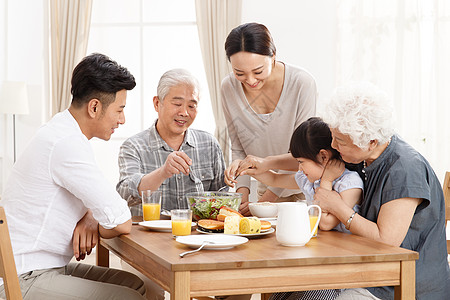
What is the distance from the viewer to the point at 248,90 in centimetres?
293

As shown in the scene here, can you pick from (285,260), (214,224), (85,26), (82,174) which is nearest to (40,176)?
(82,174)

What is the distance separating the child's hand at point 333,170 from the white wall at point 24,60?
12.7 ft

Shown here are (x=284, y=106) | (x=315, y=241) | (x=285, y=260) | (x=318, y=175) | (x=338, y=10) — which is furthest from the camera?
(x=338, y=10)

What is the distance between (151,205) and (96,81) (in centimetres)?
56

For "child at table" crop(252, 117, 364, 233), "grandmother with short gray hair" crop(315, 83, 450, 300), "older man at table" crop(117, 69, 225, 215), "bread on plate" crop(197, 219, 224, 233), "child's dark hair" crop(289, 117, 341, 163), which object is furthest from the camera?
"older man at table" crop(117, 69, 225, 215)

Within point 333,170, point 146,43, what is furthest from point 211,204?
point 146,43

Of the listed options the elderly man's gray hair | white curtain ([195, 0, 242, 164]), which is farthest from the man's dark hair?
white curtain ([195, 0, 242, 164])

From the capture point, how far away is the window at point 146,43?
545cm

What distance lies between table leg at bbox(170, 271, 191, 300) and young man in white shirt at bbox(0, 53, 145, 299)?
0.50 m

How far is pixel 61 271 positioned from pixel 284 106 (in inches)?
54.4

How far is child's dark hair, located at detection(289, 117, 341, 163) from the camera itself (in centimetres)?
224

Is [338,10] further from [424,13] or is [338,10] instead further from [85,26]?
[85,26]

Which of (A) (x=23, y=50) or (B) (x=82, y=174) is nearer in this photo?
(B) (x=82, y=174)

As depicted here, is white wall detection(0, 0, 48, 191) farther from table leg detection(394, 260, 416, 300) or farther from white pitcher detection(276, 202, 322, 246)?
table leg detection(394, 260, 416, 300)
